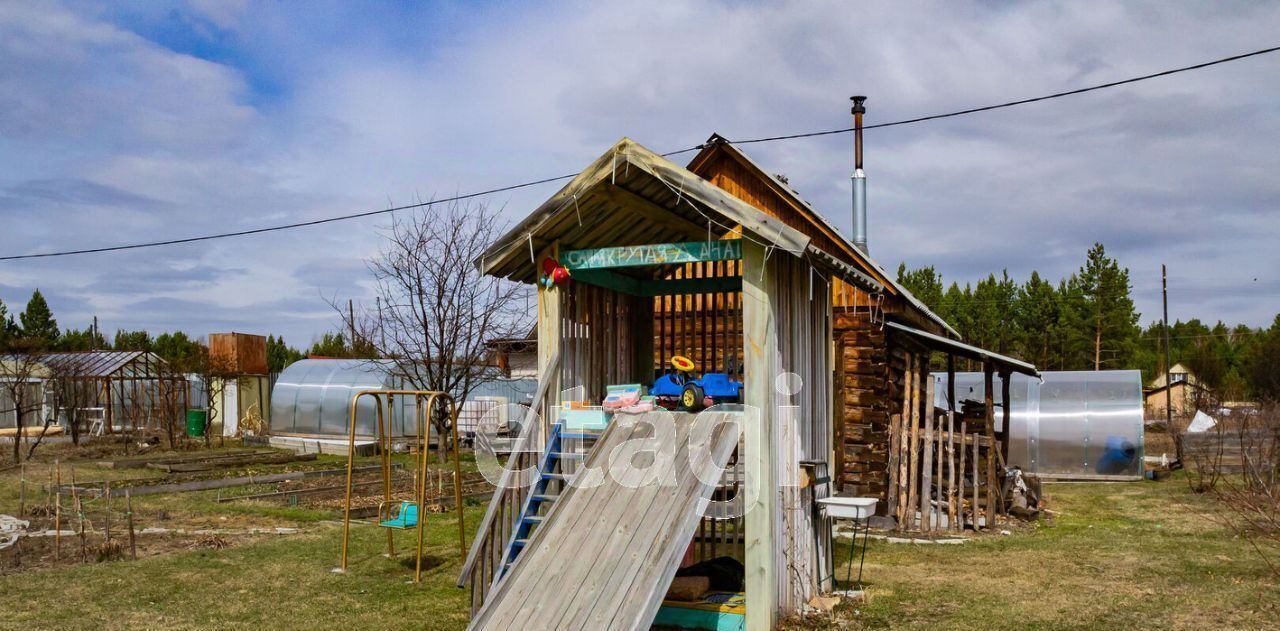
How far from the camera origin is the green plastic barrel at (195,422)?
96.0 feet

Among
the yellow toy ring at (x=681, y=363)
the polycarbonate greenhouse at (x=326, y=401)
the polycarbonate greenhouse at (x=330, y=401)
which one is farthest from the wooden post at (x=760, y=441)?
the polycarbonate greenhouse at (x=326, y=401)

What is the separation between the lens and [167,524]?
13.1 m

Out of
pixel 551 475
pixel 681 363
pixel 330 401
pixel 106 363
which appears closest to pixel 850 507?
pixel 681 363

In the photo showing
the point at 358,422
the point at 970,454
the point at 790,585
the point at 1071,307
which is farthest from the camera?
the point at 1071,307

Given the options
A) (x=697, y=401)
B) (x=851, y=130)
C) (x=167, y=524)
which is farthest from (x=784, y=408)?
(x=851, y=130)

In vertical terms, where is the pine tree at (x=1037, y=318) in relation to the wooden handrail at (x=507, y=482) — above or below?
above

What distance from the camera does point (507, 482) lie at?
805 centimetres

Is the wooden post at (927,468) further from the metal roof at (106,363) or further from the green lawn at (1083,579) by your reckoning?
the metal roof at (106,363)

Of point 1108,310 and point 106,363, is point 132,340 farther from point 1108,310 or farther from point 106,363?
point 1108,310

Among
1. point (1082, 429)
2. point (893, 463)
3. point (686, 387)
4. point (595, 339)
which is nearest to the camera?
point (686, 387)

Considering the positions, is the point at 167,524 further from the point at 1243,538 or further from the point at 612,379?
the point at 1243,538

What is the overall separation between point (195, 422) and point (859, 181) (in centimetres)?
2182

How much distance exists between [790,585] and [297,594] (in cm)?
450

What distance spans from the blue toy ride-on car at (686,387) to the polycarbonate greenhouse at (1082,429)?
13942 millimetres
